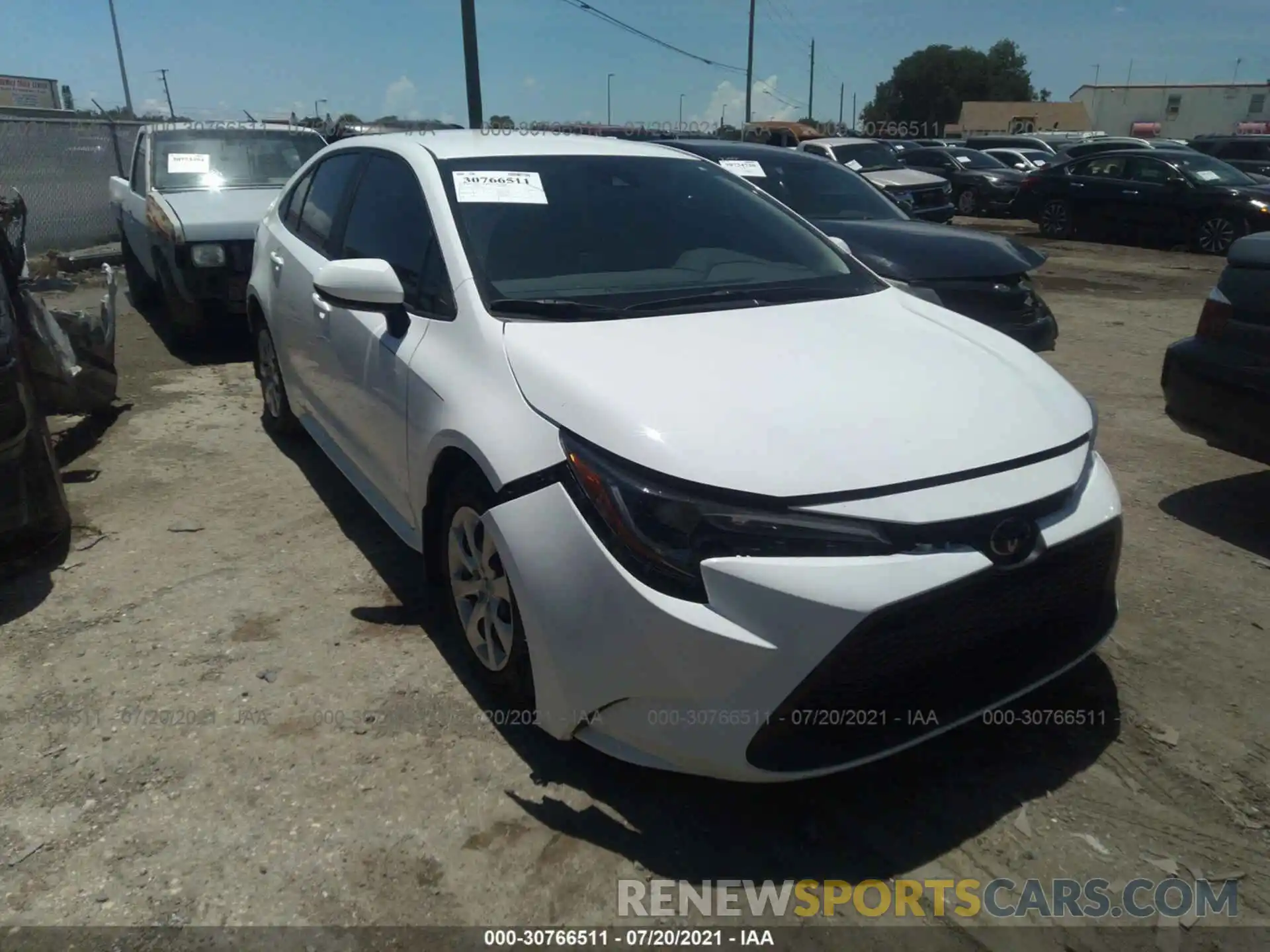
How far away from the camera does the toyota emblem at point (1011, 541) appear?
219cm

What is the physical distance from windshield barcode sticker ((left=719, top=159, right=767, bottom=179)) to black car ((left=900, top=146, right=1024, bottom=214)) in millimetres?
13856

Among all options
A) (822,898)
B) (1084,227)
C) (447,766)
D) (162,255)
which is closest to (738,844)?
(822,898)

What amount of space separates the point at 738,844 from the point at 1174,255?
14.7m

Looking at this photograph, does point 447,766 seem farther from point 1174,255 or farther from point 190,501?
point 1174,255

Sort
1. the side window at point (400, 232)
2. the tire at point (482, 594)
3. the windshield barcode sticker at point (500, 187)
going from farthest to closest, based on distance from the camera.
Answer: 1. the windshield barcode sticker at point (500, 187)
2. the side window at point (400, 232)
3. the tire at point (482, 594)

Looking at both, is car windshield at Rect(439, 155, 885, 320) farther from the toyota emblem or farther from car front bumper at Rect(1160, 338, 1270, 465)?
car front bumper at Rect(1160, 338, 1270, 465)

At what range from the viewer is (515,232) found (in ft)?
10.4

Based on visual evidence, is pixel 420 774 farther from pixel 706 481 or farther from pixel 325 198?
pixel 325 198

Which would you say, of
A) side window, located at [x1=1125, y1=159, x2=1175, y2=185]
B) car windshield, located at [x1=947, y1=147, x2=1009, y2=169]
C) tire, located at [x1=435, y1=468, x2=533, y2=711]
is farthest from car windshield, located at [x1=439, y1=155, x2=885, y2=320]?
car windshield, located at [x1=947, y1=147, x2=1009, y2=169]

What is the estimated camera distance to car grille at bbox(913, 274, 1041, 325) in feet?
19.3

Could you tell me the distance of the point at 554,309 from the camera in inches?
111

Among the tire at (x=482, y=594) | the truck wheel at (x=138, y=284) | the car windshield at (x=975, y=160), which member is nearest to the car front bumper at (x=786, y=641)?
the tire at (x=482, y=594)

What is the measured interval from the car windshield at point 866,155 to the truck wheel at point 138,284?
27.1 feet

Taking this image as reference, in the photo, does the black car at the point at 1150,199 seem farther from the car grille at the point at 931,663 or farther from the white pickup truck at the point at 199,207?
the car grille at the point at 931,663
